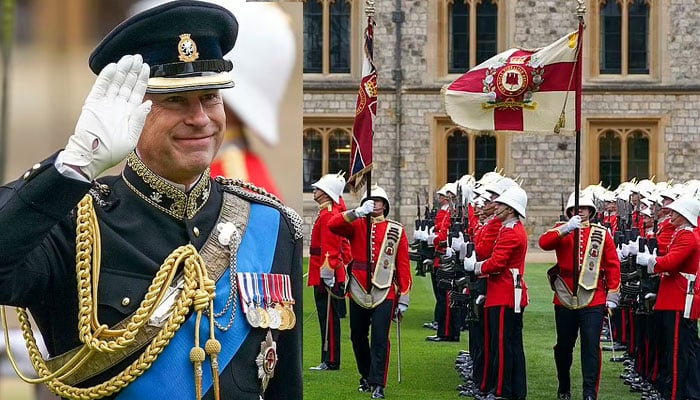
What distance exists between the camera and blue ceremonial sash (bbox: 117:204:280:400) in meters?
2.14

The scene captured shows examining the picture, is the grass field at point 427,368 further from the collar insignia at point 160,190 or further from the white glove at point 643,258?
the collar insignia at point 160,190

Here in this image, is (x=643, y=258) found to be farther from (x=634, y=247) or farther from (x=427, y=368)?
(x=427, y=368)

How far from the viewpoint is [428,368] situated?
1161cm

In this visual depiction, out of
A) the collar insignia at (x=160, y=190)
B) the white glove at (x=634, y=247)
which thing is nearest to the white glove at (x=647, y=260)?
the white glove at (x=634, y=247)

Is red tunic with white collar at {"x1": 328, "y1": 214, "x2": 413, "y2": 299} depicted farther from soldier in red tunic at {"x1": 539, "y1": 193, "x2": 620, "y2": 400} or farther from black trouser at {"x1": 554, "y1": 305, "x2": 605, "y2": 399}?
black trouser at {"x1": 554, "y1": 305, "x2": 605, "y2": 399}

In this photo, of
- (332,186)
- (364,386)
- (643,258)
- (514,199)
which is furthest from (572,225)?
(332,186)

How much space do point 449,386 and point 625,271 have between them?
7.50 ft

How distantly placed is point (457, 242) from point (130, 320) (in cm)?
1004

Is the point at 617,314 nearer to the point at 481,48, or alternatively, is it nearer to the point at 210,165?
the point at 210,165

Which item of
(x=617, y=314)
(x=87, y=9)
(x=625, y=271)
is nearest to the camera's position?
(x=87, y=9)

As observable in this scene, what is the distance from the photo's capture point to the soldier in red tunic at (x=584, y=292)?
9.65 metres

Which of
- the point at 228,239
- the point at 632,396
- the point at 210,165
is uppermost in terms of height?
the point at 210,165

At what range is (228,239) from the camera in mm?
2297

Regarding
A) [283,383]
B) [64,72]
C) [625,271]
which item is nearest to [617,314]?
[625,271]
